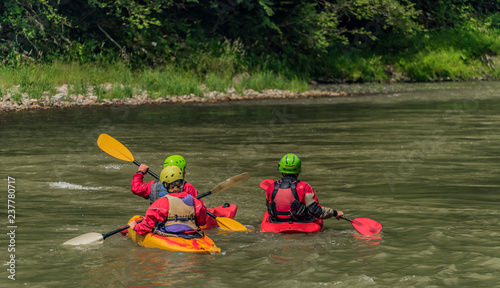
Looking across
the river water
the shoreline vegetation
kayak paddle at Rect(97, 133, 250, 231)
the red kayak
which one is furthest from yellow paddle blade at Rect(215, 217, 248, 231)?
the shoreline vegetation

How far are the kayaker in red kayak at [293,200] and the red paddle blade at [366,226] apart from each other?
8.2 inches

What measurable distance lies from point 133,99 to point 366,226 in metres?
17.0

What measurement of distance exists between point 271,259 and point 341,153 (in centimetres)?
712

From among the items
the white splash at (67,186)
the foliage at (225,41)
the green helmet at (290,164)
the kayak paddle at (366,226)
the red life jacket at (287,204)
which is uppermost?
the foliage at (225,41)

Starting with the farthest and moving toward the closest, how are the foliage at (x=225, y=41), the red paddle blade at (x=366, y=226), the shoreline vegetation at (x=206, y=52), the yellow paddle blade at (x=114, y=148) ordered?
the foliage at (x=225, y=41), the shoreline vegetation at (x=206, y=52), the yellow paddle blade at (x=114, y=148), the red paddle blade at (x=366, y=226)

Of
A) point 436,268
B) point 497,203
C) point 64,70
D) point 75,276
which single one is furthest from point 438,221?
point 64,70

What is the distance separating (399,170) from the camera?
41.1ft

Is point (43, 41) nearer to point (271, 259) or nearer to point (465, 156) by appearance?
point (465, 156)

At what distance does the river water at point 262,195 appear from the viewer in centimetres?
716

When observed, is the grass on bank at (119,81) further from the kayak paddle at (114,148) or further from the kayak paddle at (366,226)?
the kayak paddle at (366,226)

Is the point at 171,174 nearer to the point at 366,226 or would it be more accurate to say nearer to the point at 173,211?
the point at 173,211

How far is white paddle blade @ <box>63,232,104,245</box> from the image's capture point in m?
8.05

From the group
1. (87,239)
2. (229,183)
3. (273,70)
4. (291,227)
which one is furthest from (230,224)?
(273,70)

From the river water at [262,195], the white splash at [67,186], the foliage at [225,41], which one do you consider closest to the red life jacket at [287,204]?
the river water at [262,195]
